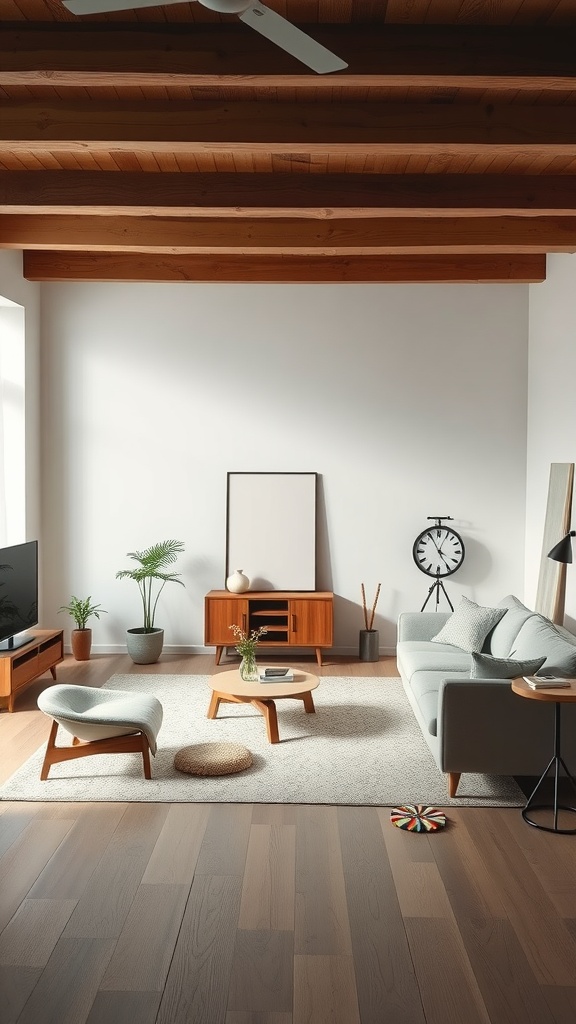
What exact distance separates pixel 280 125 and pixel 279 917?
356cm

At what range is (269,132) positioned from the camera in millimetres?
4176

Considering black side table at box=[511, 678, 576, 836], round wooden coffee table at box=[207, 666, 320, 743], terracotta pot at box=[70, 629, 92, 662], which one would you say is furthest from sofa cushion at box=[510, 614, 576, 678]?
terracotta pot at box=[70, 629, 92, 662]

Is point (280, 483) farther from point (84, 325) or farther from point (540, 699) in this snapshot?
point (540, 699)

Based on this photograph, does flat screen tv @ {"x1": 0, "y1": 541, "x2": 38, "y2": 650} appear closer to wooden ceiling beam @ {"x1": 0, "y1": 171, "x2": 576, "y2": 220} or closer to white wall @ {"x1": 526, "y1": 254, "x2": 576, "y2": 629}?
wooden ceiling beam @ {"x1": 0, "y1": 171, "x2": 576, "y2": 220}

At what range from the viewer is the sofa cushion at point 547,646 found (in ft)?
14.3

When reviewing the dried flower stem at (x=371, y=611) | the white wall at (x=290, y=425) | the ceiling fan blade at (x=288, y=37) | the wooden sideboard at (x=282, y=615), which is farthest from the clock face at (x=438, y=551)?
the ceiling fan blade at (x=288, y=37)

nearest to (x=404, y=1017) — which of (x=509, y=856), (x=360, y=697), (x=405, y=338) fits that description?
(x=509, y=856)

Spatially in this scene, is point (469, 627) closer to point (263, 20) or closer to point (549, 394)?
point (549, 394)

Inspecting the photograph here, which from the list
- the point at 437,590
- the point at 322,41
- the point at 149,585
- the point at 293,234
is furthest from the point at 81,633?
the point at 322,41

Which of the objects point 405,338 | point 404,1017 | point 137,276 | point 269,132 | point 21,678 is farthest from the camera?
point 405,338

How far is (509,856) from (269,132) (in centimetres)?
355

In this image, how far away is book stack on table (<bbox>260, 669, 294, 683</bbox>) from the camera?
216 inches

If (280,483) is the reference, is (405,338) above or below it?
above

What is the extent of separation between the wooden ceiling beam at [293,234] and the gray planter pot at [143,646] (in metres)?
3.18
